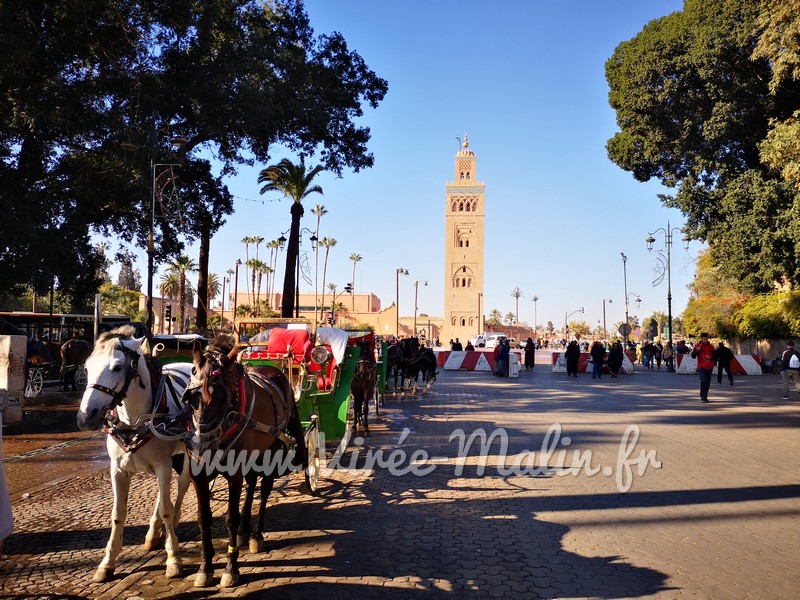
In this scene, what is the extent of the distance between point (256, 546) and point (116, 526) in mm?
1183

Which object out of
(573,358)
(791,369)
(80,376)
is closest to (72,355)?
(80,376)

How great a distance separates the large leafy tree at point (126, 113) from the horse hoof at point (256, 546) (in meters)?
13.8

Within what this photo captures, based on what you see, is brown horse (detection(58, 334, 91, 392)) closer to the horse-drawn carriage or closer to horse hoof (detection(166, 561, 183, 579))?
the horse-drawn carriage

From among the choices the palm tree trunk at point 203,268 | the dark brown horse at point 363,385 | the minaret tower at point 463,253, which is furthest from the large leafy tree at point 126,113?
the minaret tower at point 463,253

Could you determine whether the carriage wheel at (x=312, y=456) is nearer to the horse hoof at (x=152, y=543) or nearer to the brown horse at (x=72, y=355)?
the horse hoof at (x=152, y=543)

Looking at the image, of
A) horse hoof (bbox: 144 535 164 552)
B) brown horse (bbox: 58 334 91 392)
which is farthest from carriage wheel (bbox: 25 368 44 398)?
horse hoof (bbox: 144 535 164 552)

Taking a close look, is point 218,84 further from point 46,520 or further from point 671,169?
point 671,169

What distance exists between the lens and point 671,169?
3005 cm

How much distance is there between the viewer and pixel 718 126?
2511cm

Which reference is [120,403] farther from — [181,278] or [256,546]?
[181,278]

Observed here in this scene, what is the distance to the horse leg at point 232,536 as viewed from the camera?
458 centimetres

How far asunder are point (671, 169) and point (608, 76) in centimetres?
680

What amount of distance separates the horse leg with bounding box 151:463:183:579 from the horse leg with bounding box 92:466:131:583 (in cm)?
27

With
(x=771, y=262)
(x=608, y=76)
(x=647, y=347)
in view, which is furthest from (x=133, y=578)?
A: (x=647, y=347)
